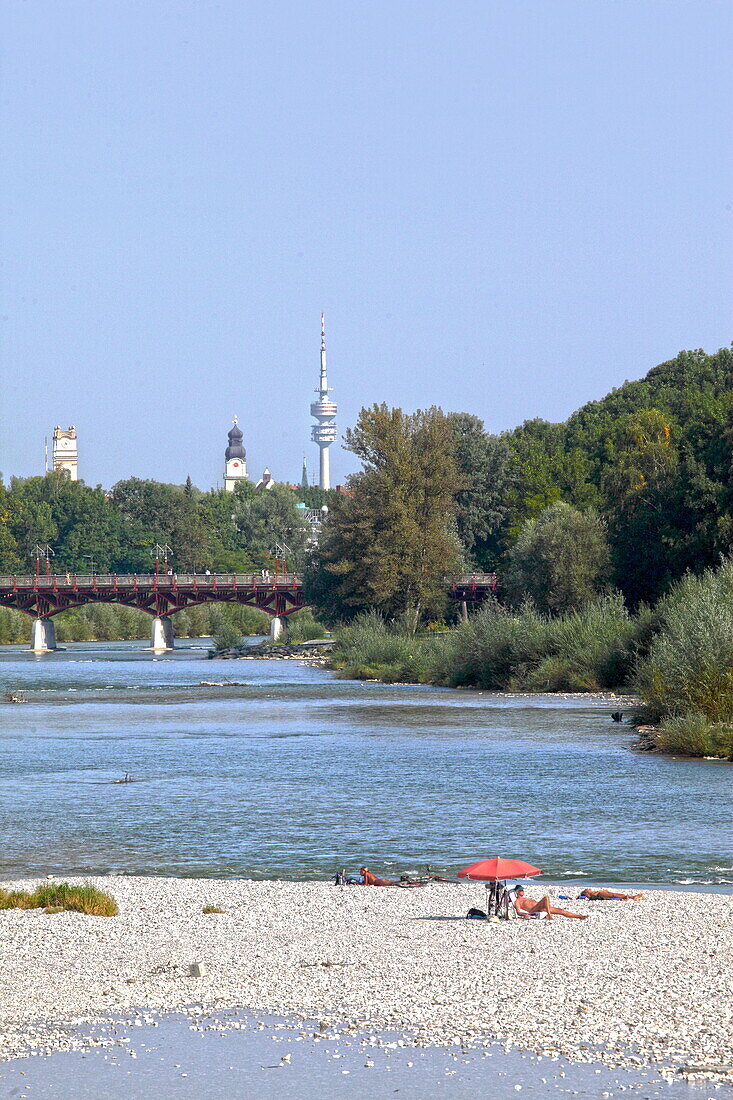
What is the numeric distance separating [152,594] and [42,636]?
384 inches

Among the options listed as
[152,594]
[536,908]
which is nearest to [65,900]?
[536,908]

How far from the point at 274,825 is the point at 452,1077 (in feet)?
47.9

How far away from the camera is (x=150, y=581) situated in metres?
119

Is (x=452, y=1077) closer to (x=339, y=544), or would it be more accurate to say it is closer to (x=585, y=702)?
(x=585, y=702)

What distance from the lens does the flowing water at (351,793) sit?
2142 centimetres

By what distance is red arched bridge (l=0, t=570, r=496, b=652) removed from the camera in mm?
117500

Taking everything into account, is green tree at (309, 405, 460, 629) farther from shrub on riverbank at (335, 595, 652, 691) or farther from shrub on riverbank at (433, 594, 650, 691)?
shrub on riverbank at (433, 594, 650, 691)

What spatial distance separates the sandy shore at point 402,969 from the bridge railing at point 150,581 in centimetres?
9990

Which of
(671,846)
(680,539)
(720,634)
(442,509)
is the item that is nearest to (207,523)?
(442,509)

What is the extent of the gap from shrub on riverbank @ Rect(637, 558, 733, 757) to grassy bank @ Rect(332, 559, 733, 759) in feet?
0.11

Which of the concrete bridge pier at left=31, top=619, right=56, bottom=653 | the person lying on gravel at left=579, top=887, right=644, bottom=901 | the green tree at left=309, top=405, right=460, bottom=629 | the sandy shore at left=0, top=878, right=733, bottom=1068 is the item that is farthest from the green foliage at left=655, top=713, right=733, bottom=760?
the concrete bridge pier at left=31, top=619, right=56, bottom=653

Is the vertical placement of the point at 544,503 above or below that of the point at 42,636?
above

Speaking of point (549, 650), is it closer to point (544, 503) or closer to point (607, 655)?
point (607, 655)

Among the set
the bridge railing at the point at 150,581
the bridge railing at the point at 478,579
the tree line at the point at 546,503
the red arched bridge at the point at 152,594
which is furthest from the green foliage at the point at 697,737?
the bridge railing at the point at 150,581
